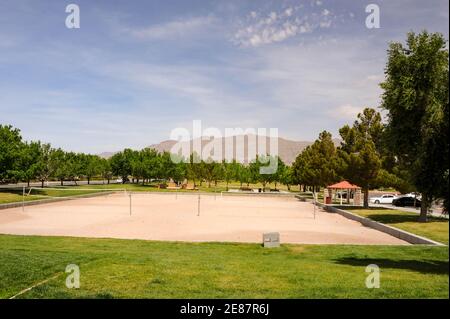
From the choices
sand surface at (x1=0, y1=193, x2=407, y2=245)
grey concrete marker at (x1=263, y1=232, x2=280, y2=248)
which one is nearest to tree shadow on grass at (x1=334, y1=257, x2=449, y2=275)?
grey concrete marker at (x1=263, y1=232, x2=280, y2=248)

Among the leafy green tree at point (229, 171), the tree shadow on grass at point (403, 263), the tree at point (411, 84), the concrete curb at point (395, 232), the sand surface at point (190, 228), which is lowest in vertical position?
the sand surface at point (190, 228)

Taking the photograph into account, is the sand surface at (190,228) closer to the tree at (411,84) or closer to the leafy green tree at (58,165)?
the tree at (411,84)

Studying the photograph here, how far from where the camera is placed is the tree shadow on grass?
475 inches

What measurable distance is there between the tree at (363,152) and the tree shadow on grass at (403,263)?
25512 millimetres

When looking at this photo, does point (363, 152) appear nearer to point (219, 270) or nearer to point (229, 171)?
point (219, 270)

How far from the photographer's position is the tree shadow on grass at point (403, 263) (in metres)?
12.1

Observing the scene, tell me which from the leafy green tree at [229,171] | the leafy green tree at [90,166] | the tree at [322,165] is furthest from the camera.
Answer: the leafy green tree at [229,171]

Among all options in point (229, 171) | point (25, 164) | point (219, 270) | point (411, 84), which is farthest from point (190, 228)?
point (229, 171)

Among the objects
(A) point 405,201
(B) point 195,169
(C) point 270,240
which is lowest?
(A) point 405,201

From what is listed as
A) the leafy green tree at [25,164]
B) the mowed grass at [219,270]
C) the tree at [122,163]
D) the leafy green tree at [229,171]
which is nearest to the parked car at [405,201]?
the mowed grass at [219,270]

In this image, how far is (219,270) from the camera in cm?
1237

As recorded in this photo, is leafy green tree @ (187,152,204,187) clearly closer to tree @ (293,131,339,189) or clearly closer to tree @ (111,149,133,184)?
tree @ (111,149,133,184)

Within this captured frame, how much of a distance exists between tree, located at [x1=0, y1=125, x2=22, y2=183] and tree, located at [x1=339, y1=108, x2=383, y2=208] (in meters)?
41.1

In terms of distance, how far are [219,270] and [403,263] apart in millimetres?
6386
